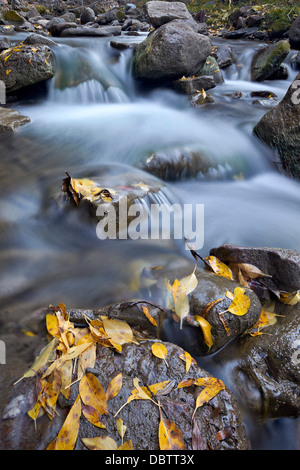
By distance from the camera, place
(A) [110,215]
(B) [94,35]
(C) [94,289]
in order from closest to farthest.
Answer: (C) [94,289], (A) [110,215], (B) [94,35]

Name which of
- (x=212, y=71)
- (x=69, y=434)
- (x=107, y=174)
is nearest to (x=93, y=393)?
(x=69, y=434)

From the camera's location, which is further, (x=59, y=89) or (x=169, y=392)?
(x=59, y=89)

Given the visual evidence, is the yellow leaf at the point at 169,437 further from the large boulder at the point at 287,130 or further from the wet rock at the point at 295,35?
the wet rock at the point at 295,35

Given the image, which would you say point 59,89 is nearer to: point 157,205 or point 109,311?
point 157,205

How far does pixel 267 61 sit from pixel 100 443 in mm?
10585

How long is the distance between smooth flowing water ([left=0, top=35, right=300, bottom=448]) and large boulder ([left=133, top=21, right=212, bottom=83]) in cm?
46

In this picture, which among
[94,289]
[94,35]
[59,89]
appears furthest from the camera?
[94,35]

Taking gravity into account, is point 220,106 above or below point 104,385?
above

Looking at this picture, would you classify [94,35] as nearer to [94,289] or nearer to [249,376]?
[94,289]

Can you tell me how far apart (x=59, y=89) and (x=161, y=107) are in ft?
8.04

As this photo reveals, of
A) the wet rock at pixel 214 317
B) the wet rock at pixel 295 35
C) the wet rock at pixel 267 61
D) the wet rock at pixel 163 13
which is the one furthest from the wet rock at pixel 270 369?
the wet rock at pixel 295 35

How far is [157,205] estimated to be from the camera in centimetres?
353

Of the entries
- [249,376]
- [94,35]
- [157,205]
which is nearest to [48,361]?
[249,376]

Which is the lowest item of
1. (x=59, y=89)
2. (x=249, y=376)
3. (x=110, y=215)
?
(x=249, y=376)
